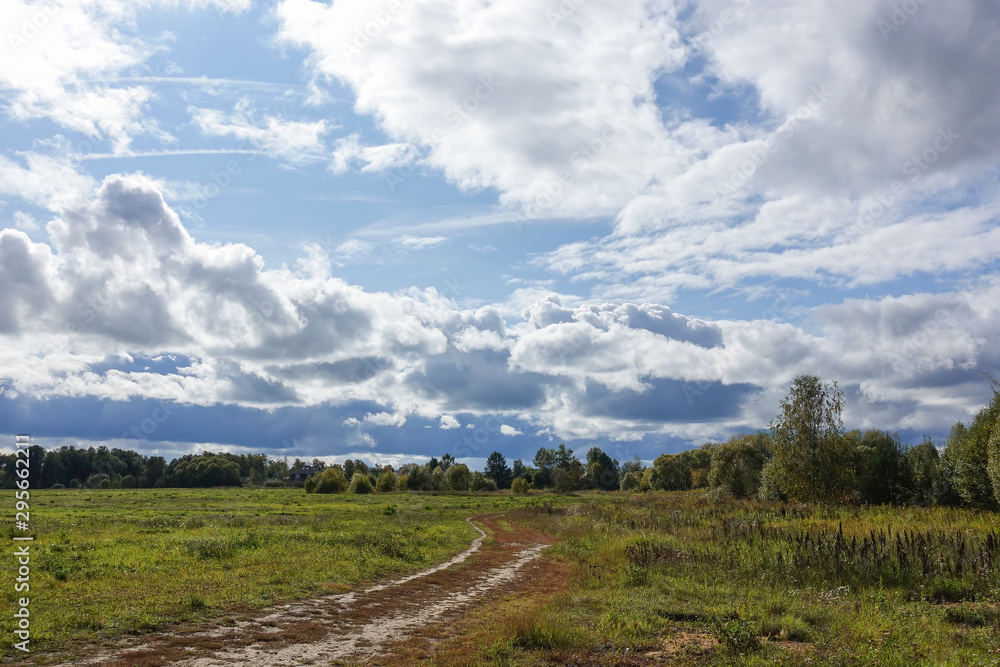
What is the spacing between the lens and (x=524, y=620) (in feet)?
39.7

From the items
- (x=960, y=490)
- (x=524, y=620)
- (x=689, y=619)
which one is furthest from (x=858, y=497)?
(x=524, y=620)

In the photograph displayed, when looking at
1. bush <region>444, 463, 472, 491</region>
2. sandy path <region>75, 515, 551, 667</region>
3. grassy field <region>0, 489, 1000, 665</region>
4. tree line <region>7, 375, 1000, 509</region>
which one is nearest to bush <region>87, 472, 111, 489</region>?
tree line <region>7, 375, 1000, 509</region>

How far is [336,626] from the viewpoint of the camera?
13.3 m

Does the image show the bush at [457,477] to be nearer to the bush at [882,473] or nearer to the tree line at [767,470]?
the tree line at [767,470]

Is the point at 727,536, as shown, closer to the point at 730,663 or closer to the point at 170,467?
the point at 730,663

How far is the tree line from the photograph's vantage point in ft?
131

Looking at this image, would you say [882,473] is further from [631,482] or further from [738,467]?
[631,482]

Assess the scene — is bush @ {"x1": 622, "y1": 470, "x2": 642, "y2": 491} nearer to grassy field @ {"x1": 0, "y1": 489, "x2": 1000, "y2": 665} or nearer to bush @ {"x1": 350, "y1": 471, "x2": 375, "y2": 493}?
bush @ {"x1": 350, "y1": 471, "x2": 375, "y2": 493}

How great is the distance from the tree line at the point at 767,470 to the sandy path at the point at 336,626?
72.1 feet

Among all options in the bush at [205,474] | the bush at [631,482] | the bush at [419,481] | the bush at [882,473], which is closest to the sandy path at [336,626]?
the bush at [882,473]

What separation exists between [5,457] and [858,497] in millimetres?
205556

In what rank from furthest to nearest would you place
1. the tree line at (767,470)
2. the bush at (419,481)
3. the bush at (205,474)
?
the bush at (205,474), the bush at (419,481), the tree line at (767,470)

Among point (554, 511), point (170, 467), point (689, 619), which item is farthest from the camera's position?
point (170, 467)

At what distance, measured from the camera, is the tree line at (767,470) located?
39906 mm
